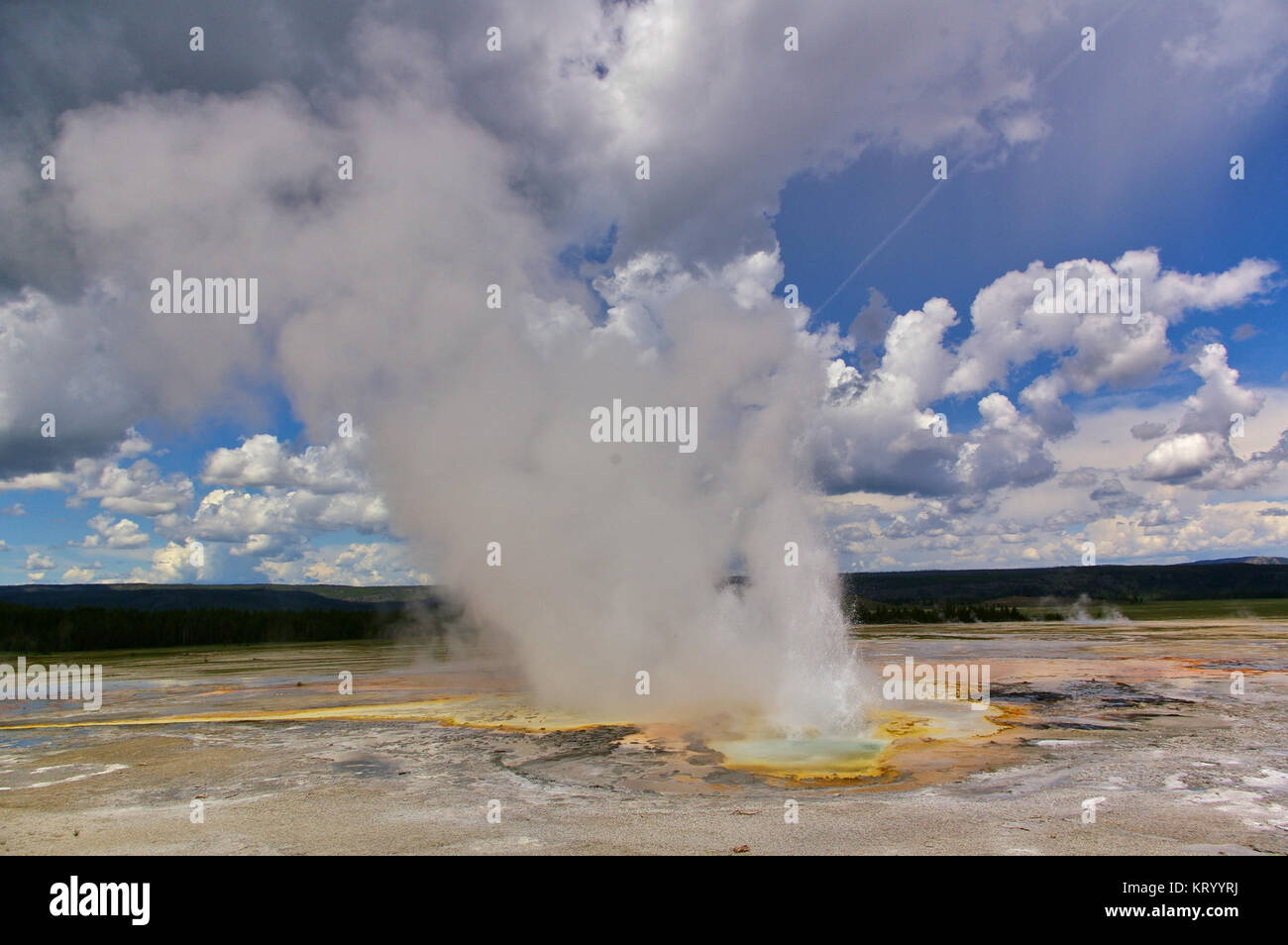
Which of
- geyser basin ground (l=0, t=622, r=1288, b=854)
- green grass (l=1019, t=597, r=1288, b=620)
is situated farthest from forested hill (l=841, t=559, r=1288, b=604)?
geyser basin ground (l=0, t=622, r=1288, b=854)

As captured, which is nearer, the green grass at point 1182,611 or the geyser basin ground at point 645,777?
the geyser basin ground at point 645,777

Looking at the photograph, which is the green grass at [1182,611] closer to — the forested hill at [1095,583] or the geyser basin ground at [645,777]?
the forested hill at [1095,583]

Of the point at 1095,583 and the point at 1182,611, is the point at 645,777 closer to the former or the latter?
the point at 1182,611

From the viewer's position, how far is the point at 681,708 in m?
17.3

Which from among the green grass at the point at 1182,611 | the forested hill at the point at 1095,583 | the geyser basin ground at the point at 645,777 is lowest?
the forested hill at the point at 1095,583

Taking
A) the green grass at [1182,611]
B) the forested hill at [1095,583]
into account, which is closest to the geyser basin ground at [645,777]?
the green grass at [1182,611]

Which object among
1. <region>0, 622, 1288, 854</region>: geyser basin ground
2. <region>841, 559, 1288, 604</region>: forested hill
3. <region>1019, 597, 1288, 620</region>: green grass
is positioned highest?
<region>0, 622, 1288, 854</region>: geyser basin ground

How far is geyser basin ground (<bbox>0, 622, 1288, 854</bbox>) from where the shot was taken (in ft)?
26.6

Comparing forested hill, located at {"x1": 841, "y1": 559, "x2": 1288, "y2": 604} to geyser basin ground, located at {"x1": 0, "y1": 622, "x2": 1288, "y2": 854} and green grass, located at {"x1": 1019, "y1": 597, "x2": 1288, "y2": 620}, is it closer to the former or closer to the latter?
green grass, located at {"x1": 1019, "y1": 597, "x2": 1288, "y2": 620}

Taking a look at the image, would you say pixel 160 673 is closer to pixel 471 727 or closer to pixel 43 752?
pixel 43 752

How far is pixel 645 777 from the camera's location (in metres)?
11.3

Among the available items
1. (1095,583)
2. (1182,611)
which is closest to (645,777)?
(1182,611)

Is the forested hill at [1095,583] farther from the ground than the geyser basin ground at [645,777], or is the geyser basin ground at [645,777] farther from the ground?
the geyser basin ground at [645,777]

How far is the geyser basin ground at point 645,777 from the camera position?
320 inches
